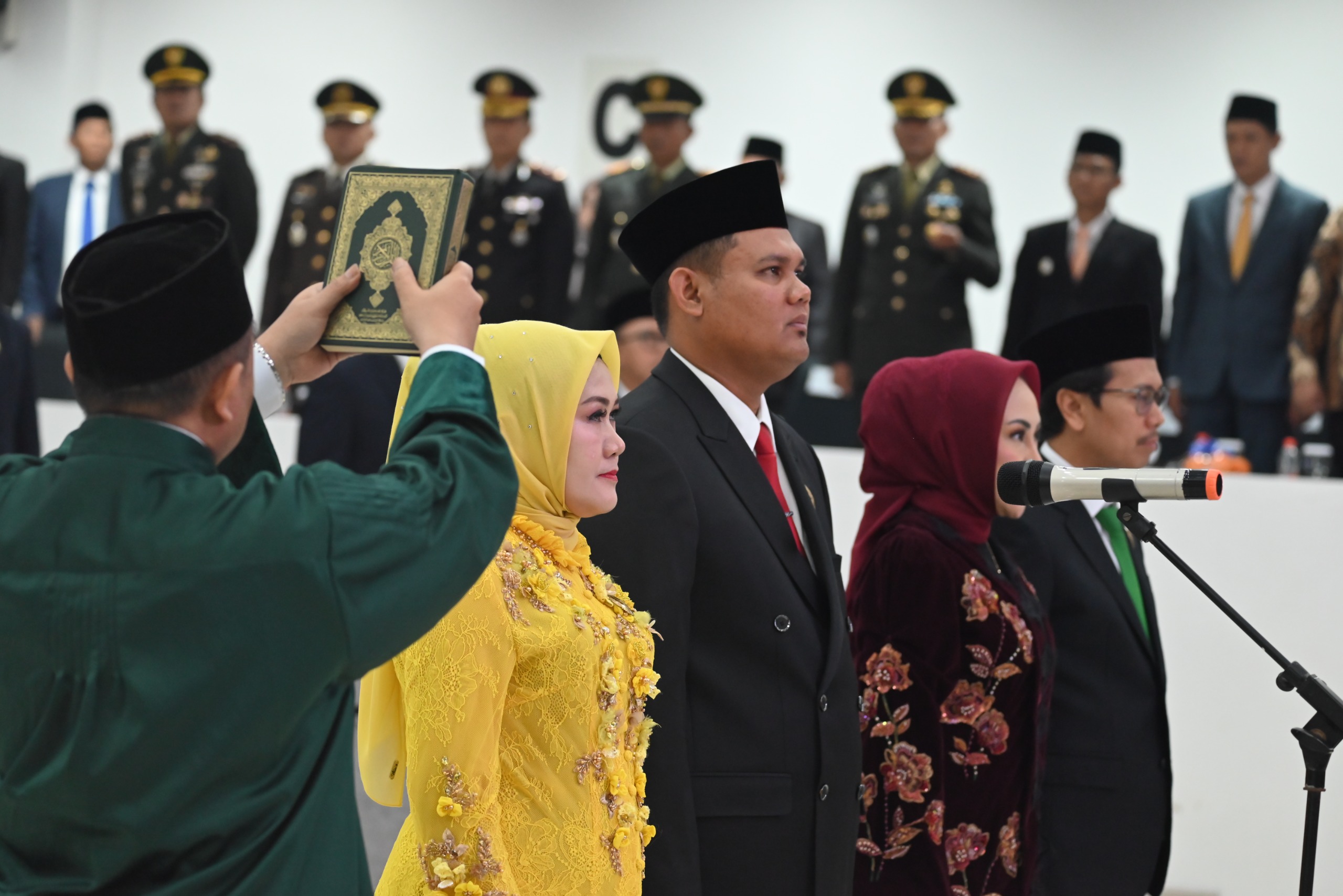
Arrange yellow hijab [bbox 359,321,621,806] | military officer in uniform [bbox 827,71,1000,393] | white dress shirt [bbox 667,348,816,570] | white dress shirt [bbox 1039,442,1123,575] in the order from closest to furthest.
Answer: yellow hijab [bbox 359,321,621,806] < white dress shirt [bbox 667,348,816,570] < white dress shirt [bbox 1039,442,1123,575] < military officer in uniform [bbox 827,71,1000,393]

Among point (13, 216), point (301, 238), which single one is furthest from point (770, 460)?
point (13, 216)

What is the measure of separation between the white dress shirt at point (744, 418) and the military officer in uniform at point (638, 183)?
3.25 metres

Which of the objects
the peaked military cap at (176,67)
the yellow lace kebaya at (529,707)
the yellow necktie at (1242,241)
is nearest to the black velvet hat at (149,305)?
the yellow lace kebaya at (529,707)

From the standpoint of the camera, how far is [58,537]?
4.16ft

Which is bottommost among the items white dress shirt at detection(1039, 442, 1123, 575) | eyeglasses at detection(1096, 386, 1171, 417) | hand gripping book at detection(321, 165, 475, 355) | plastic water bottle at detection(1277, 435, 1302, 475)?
plastic water bottle at detection(1277, 435, 1302, 475)

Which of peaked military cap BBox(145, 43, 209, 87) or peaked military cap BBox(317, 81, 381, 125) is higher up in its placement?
peaked military cap BBox(145, 43, 209, 87)

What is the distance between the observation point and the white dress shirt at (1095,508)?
292 centimetres

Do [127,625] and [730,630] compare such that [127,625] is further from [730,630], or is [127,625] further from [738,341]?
[738,341]

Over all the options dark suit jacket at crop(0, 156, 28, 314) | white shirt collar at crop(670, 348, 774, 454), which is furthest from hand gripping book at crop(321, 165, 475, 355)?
dark suit jacket at crop(0, 156, 28, 314)

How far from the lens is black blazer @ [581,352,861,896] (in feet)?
6.63

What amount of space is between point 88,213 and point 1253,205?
5.81 m

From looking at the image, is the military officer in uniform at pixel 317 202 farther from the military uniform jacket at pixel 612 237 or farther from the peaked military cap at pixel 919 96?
the peaked military cap at pixel 919 96

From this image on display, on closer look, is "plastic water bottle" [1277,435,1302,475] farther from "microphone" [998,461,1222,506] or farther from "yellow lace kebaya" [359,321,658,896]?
"yellow lace kebaya" [359,321,658,896]

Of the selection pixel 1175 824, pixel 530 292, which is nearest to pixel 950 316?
pixel 530 292
